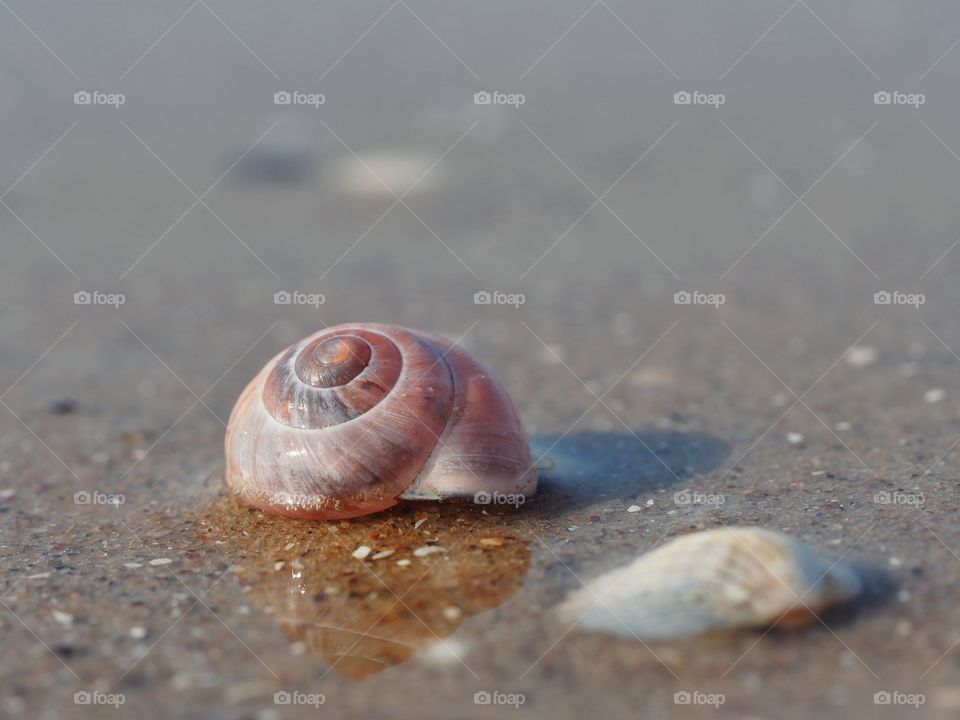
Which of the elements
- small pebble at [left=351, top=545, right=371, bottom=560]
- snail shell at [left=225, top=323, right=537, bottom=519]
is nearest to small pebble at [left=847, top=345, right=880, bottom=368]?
snail shell at [left=225, top=323, right=537, bottom=519]

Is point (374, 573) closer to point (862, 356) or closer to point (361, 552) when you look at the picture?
point (361, 552)

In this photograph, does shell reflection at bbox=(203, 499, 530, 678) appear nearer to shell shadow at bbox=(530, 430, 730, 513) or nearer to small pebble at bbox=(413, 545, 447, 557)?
small pebble at bbox=(413, 545, 447, 557)

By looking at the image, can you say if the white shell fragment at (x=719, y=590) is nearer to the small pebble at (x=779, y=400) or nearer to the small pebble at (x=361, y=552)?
the small pebble at (x=361, y=552)

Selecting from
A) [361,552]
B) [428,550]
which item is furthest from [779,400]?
[361,552]

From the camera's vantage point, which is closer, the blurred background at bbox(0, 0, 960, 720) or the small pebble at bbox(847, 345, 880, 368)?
the blurred background at bbox(0, 0, 960, 720)

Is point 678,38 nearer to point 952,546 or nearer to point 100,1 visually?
point 100,1

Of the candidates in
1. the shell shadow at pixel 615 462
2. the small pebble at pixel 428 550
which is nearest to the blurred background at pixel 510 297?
the shell shadow at pixel 615 462

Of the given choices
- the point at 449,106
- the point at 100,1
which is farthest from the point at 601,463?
the point at 100,1
